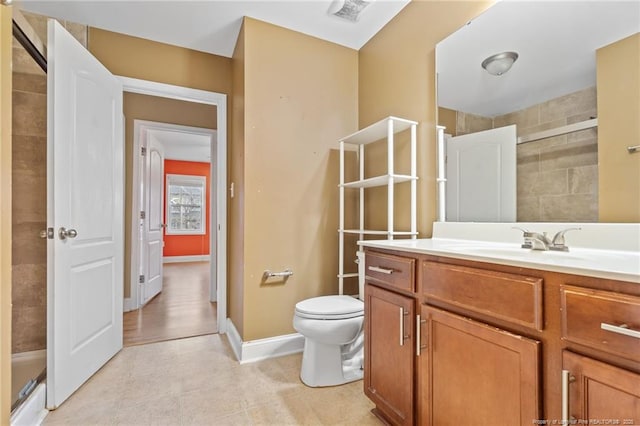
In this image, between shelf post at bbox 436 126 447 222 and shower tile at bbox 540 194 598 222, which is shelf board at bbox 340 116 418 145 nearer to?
shelf post at bbox 436 126 447 222

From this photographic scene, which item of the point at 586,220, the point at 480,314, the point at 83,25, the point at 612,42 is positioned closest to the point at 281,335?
the point at 480,314

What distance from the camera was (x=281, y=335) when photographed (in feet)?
7.20

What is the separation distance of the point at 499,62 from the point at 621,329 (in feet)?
4.47

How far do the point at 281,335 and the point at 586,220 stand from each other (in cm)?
189

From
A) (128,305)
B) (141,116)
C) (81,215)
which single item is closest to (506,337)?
(81,215)

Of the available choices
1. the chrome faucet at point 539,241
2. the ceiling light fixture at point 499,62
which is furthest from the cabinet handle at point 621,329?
the ceiling light fixture at point 499,62

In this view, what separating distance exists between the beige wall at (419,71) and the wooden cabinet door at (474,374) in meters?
0.90

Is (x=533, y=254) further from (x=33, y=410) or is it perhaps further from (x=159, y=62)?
(x=159, y=62)

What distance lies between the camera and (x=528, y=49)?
→ 138cm

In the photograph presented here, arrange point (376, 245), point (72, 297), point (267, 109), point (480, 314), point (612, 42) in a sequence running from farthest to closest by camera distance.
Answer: point (267, 109)
point (72, 297)
point (376, 245)
point (612, 42)
point (480, 314)

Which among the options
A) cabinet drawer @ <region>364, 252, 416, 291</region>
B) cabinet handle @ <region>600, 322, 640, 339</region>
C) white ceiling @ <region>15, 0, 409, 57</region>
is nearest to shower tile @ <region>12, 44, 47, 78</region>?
white ceiling @ <region>15, 0, 409, 57</region>

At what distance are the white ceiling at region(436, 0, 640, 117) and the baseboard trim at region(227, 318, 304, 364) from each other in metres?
1.91

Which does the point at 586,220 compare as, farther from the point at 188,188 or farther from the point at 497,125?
the point at 188,188

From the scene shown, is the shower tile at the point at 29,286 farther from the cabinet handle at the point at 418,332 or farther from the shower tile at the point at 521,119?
the shower tile at the point at 521,119
